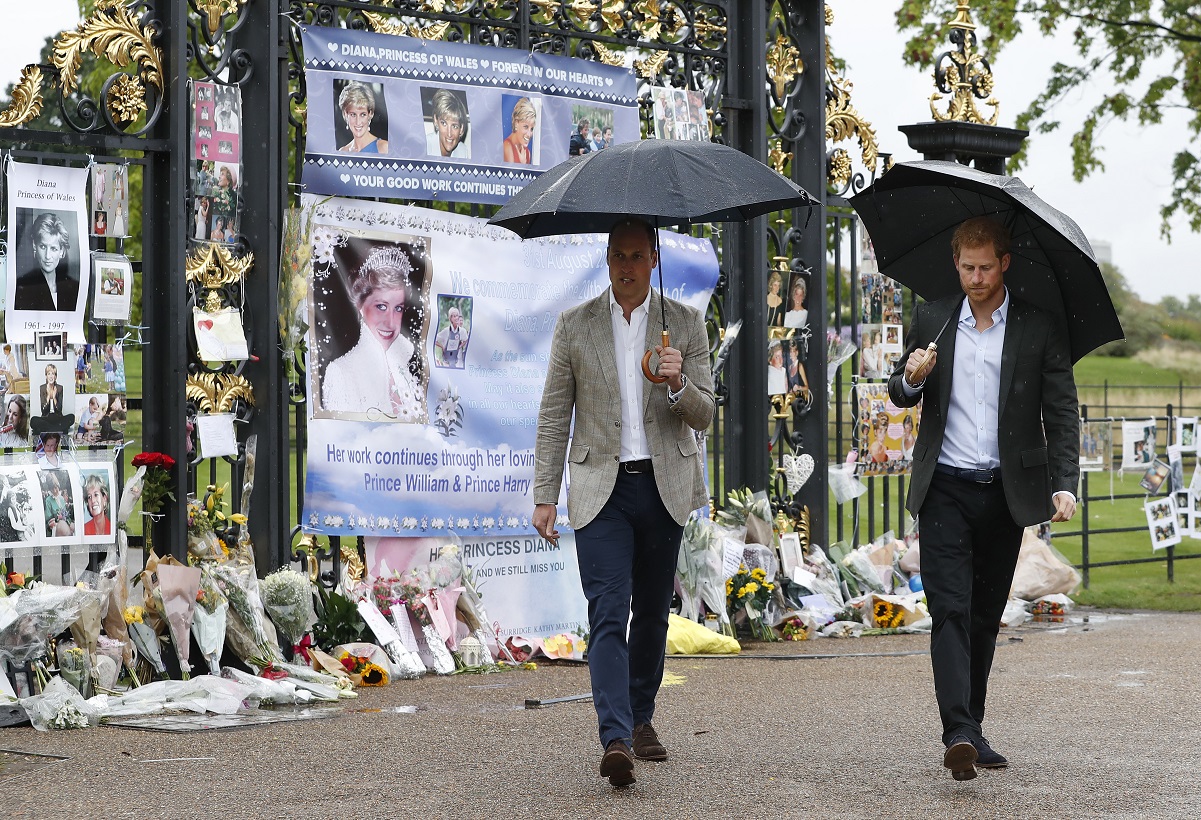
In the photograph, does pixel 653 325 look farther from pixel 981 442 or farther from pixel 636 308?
pixel 981 442

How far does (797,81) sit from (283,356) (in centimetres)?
418

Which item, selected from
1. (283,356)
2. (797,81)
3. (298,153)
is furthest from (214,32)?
(797,81)

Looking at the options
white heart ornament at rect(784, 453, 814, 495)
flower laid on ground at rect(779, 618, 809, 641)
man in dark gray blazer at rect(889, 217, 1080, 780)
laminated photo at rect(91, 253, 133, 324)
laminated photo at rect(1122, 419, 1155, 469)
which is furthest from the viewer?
laminated photo at rect(1122, 419, 1155, 469)

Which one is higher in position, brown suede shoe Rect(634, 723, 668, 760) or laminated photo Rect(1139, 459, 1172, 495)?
laminated photo Rect(1139, 459, 1172, 495)

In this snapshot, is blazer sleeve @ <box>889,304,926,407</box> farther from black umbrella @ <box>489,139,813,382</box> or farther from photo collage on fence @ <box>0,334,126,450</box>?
photo collage on fence @ <box>0,334,126,450</box>

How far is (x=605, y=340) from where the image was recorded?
5.48 metres

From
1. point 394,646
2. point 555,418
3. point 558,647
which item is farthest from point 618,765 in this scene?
point 558,647

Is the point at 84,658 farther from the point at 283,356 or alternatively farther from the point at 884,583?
the point at 884,583

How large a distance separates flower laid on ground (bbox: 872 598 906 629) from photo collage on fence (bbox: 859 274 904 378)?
1703mm

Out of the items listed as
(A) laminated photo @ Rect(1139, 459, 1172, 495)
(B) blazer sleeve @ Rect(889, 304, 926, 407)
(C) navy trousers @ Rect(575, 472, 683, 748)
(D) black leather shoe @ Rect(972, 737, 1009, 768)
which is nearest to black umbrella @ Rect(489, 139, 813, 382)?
(C) navy trousers @ Rect(575, 472, 683, 748)

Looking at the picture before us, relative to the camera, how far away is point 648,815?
4703 millimetres

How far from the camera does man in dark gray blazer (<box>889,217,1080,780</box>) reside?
5262 mm

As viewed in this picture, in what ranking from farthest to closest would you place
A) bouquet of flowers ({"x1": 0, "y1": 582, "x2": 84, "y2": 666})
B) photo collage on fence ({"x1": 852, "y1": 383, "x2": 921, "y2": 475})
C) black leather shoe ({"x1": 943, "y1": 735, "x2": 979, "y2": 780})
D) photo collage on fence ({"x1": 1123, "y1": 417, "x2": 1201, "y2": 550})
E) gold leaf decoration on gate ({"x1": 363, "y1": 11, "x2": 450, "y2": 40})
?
photo collage on fence ({"x1": 1123, "y1": 417, "x2": 1201, "y2": 550})
photo collage on fence ({"x1": 852, "y1": 383, "x2": 921, "y2": 475})
gold leaf decoration on gate ({"x1": 363, "y1": 11, "x2": 450, "y2": 40})
bouquet of flowers ({"x1": 0, "y1": 582, "x2": 84, "y2": 666})
black leather shoe ({"x1": 943, "y1": 735, "x2": 979, "y2": 780})

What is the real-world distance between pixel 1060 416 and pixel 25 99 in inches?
186
